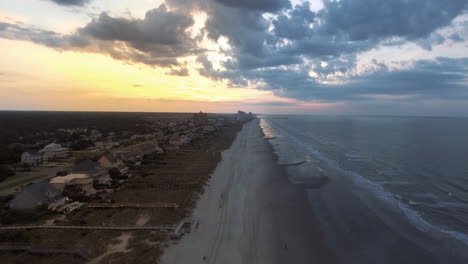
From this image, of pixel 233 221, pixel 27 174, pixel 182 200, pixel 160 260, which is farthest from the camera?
pixel 27 174

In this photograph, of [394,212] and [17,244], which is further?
[394,212]

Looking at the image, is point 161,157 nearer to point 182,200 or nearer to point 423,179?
point 182,200

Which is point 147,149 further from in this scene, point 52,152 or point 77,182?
point 77,182

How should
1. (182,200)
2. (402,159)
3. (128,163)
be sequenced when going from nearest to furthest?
(182,200), (128,163), (402,159)

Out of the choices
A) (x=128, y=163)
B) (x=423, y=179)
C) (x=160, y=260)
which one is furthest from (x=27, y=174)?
(x=423, y=179)

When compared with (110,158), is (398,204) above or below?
below

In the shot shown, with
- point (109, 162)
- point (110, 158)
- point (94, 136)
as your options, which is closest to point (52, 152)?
point (110, 158)

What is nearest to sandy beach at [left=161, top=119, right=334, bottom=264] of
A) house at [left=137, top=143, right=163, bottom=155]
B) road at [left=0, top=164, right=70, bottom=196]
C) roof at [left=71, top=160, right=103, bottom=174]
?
roof at [left=71, top=160, right=103, bottom=174]
